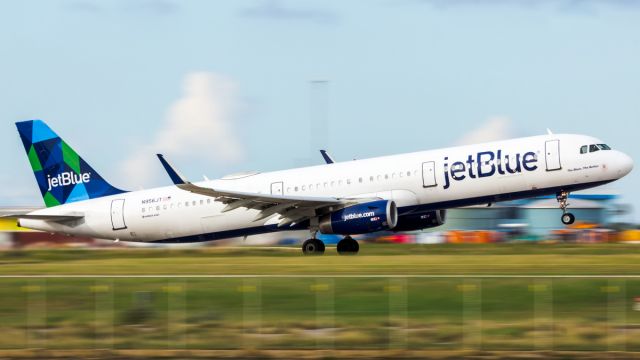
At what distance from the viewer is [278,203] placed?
45.0m

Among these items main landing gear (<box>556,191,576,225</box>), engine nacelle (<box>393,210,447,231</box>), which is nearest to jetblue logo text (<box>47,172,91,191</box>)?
engine nacelle (<box>393,210,447,231</box>)

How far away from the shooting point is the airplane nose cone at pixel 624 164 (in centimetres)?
4456

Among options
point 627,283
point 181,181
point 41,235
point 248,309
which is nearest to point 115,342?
point 248,309

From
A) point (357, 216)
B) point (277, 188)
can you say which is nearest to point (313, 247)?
point (277, 188)

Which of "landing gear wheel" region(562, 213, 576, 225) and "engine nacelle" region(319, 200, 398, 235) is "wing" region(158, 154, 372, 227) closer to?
"engine nacelle" region(319, 200, 398, 235)

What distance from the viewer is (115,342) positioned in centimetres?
2350

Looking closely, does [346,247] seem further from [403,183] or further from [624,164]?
[624,164]

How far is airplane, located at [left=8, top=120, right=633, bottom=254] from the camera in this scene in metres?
43.9

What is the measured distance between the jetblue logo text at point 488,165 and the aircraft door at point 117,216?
592 inches

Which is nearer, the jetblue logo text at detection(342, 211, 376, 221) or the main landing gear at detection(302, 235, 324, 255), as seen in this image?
the jetblue logo text at detection(342, 211, 376, 221)

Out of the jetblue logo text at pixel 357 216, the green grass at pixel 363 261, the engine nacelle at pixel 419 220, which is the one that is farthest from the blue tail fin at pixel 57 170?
the engine nacelle at pixel 419 220

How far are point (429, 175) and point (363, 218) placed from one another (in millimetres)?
3192

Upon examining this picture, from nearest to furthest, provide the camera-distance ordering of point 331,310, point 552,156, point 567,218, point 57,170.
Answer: point 331,310 → point 552,156 → point 567,218 → point 57,170

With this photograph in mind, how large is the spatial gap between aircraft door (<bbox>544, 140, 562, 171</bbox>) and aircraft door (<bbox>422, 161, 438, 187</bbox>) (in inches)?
176
